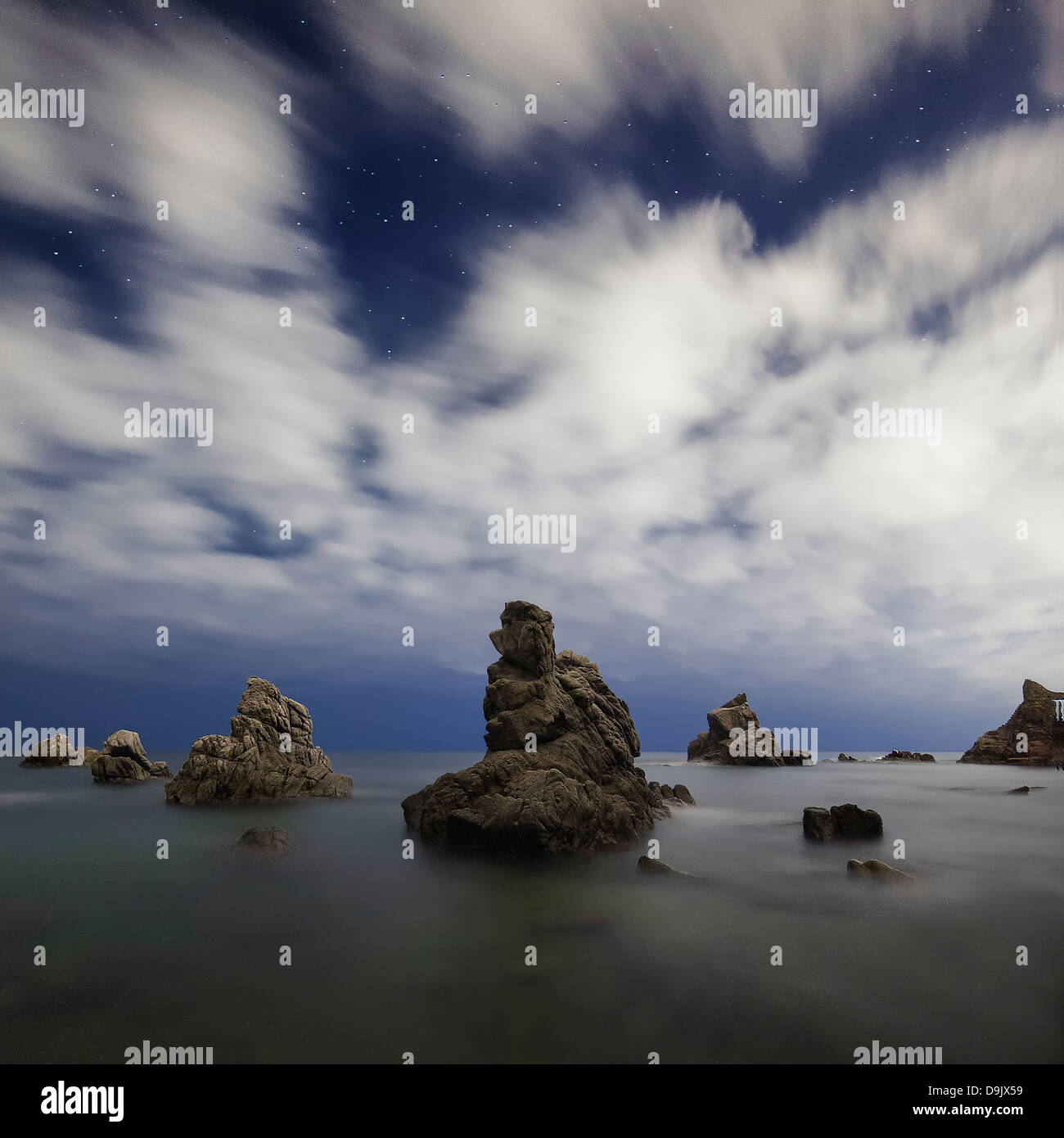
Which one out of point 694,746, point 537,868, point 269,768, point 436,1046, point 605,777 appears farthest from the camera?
point 694,746

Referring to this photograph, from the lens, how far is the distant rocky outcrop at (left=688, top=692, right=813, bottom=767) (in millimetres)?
107125

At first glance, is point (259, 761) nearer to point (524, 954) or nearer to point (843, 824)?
point (524, 954)

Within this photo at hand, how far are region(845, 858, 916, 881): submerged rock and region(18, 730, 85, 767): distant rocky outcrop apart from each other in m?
123

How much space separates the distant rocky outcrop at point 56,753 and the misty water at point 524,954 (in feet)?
288

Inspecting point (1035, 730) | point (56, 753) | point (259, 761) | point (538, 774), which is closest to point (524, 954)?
point (538, 774)

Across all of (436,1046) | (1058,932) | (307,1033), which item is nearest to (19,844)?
(307,1033)

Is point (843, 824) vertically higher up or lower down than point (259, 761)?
lower down

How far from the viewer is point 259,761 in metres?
51.3

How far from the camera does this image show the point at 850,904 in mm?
20766

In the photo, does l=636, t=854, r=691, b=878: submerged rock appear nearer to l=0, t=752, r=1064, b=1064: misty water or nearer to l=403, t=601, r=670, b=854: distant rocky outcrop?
l=0, t=752, r=1064, b=1064: misty water

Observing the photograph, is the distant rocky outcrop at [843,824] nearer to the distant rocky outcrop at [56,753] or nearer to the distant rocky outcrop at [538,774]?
the distant rocky outcrop at [538,774]

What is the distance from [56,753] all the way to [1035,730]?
177315 millimetres
